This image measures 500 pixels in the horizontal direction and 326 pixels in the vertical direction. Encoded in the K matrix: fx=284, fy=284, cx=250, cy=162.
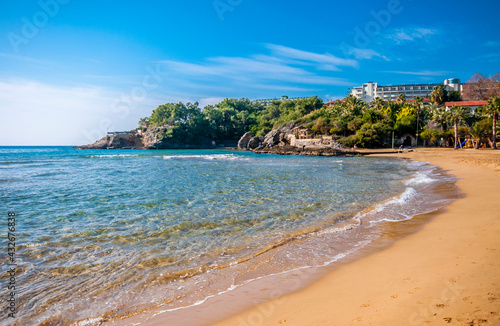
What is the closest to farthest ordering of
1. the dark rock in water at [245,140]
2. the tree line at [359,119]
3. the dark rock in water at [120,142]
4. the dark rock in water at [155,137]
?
the tree line at [359,119], the dark rock in water at [245,140], the dark rock in water at [155,137], the dark rock in water at [120,142]

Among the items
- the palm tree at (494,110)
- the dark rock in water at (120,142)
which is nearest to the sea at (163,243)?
the palm tree at (494,110)

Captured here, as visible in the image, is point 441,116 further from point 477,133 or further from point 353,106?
point 353,106

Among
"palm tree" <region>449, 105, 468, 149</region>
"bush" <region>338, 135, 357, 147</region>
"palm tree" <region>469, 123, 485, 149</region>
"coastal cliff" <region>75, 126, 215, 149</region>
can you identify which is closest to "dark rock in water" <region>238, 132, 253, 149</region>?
"coastal cliff" <region>75, 126, 215, 149</region>

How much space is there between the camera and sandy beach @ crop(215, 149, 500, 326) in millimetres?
3336

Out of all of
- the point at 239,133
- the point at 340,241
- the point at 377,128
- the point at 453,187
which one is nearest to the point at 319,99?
the point at 239,133

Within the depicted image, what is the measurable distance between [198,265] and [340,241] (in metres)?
3.49

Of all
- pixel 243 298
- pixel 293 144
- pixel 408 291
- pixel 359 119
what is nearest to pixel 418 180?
pixel 408 291

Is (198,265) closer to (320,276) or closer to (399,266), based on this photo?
(320,276)

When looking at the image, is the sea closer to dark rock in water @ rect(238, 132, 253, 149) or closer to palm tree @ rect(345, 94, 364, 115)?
palm tree @ rect(345, 94, 364, 115)

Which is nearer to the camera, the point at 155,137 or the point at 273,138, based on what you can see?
the point at 273,138

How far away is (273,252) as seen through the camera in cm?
641

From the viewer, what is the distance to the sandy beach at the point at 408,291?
10.9 feet

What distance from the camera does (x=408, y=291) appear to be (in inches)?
158

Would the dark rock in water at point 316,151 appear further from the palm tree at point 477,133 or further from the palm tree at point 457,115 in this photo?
the palm tree at point 477,133
